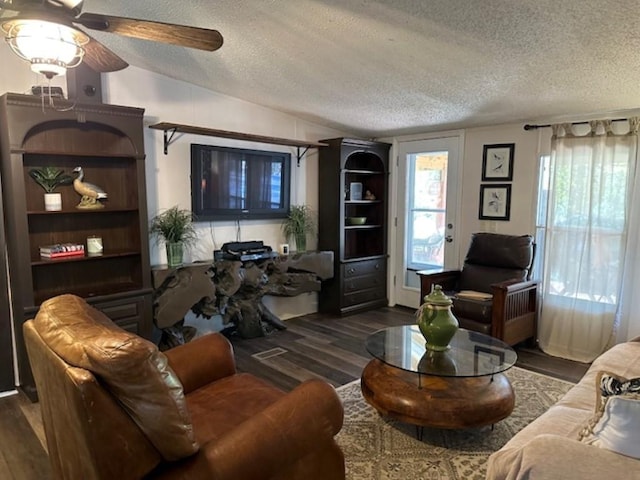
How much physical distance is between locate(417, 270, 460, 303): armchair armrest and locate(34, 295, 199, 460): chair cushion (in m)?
3.05

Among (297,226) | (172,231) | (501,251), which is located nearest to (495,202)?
(501,251)

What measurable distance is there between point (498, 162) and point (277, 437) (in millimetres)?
3689

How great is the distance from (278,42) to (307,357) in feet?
7.97

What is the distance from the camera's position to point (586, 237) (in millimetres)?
3615

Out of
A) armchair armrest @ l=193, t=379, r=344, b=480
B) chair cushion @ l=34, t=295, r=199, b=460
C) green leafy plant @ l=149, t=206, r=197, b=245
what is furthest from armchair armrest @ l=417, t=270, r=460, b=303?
chair cushion @ l=34, t=295, r=199, b=460

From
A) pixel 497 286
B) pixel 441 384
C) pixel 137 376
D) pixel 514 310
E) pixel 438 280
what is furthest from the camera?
pixel 438 280

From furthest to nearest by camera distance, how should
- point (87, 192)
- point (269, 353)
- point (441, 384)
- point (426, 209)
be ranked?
1. point (426, 209)
2. point (269, 353)
3. point (87, 192)
4. point (441, 384)

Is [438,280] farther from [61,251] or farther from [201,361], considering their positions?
[61,251]

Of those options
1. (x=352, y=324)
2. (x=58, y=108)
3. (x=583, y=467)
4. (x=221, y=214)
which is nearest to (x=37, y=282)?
(x=58, y=108)

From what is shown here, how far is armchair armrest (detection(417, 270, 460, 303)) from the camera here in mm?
4055

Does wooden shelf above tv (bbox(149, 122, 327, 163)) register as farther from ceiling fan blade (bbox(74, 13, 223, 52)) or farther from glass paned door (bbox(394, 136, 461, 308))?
ceiling fan blade (bbox(74, 13, 223, 52))

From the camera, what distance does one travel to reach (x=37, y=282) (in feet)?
10.3

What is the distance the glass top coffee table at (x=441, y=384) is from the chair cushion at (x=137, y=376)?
1.28 metres

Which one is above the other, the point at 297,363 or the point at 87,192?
the point at 87,192
